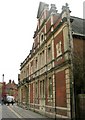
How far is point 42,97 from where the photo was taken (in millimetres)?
26141

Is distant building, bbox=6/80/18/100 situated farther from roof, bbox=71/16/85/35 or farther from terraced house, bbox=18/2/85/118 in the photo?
roof, bbox=71/16/85/35

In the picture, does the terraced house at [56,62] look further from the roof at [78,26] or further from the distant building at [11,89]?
the distant building at [11,89]

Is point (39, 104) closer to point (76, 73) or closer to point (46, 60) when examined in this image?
point (46, 60)

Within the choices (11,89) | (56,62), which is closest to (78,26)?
(56,62)

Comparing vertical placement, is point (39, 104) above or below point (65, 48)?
below

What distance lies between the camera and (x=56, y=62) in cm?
2136

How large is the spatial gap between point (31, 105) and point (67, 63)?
1544cm

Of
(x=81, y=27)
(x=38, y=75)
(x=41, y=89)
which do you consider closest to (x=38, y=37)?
(x=38, y=75)

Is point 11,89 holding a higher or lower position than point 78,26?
lower

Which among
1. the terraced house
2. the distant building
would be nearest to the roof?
the terraced house

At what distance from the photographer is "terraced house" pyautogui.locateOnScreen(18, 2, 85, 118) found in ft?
59.3

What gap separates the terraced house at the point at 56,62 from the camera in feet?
59.3

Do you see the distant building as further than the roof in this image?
Yes

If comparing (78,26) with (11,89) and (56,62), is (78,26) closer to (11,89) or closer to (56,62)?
(56,62)
